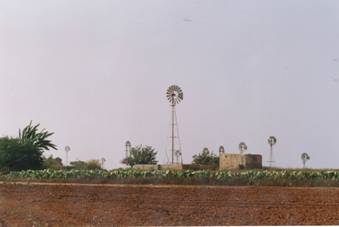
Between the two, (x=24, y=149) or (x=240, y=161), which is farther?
(x=240, y=161)

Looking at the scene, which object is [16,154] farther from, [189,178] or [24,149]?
[189,178]

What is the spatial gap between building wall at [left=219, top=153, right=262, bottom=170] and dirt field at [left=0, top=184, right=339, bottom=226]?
1293 centimetres

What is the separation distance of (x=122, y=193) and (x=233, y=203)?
2448 millimetres

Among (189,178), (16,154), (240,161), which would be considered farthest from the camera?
(240,161)

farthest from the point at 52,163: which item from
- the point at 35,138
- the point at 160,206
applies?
the point at 160,206

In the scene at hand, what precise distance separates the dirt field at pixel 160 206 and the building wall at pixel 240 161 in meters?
12.9

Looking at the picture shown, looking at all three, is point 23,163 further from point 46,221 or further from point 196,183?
point 46,221

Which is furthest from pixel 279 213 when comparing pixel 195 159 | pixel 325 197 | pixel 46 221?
pixel 195 159

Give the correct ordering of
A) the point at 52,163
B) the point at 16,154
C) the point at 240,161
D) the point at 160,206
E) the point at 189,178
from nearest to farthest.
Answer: the point at 160,206, the point at 189,178, the point at 16,154, the point at 240,161, the point at 52,163

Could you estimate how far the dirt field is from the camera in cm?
1048

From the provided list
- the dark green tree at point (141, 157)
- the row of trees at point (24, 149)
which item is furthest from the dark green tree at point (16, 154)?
the dark green tree at point (141, 157)

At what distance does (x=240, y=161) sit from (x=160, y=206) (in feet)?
52.2

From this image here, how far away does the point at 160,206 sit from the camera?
39.5 feet

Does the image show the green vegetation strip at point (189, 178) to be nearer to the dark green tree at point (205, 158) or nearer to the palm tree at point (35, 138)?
the palm tree at point (35, 138)
